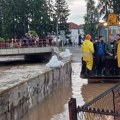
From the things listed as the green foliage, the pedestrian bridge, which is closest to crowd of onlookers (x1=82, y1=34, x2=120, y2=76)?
the pedestrian bridge

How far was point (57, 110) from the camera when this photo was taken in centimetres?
1113

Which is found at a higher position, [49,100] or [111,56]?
[111,56]

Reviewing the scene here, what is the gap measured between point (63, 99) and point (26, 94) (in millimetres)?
2445

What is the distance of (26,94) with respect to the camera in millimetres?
10844

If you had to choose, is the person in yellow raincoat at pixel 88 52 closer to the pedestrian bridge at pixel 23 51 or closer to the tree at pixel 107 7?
the pedestrian bridge at pixel 23 51

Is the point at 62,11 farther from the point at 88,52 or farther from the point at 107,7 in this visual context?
the point at 88,52

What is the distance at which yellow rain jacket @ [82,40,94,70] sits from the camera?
627 inches

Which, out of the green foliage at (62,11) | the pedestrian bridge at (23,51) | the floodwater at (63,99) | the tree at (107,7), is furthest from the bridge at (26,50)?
the green foliage at (62,11)

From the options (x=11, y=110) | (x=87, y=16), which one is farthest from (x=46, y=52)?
(x=87, y=16)

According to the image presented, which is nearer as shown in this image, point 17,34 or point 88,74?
point 88,74

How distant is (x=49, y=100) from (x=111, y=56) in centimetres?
409

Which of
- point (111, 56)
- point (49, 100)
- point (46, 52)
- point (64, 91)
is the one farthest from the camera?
point (46, 52)

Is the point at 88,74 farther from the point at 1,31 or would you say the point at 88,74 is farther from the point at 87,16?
the point at 87,16

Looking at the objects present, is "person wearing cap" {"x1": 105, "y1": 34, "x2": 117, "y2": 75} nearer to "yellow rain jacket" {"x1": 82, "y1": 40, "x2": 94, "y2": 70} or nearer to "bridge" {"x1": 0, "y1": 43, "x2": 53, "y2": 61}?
"yellow rain jacket" {"x1": 82, "y1": 40, "x2": 94, "y2": 70}
